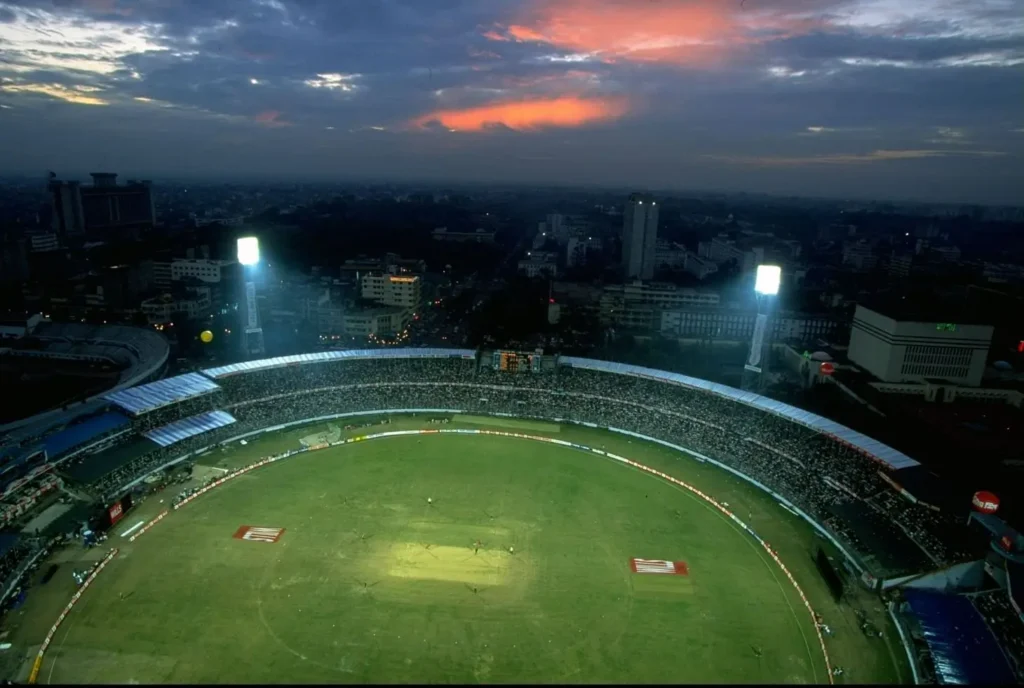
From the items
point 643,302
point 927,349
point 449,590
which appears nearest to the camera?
point 449,590

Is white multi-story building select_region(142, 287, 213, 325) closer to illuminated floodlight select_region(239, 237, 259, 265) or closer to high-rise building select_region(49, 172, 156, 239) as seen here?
illuminated floodlight select_region(239, 237, 259, 265)

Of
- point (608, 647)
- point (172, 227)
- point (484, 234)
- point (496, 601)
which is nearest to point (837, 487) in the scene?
point (608, 647)

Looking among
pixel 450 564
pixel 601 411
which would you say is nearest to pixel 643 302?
pixel 601 411

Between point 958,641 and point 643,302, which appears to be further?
point 643,302

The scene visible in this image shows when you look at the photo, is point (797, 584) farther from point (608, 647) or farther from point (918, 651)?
point (608, 647)

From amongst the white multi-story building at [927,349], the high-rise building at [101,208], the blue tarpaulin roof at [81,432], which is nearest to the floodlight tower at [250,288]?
the blue tarpaulin roof at [81,432]

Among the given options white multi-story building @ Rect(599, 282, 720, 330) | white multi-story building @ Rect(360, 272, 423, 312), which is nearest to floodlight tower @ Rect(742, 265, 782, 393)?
white multi-story building @ Rect(599, 282, 720, 330)

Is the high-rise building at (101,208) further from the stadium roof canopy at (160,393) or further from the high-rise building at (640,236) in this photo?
the stadium roof canopy at (160,393)

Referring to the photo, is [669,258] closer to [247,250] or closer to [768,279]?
[768,279]
